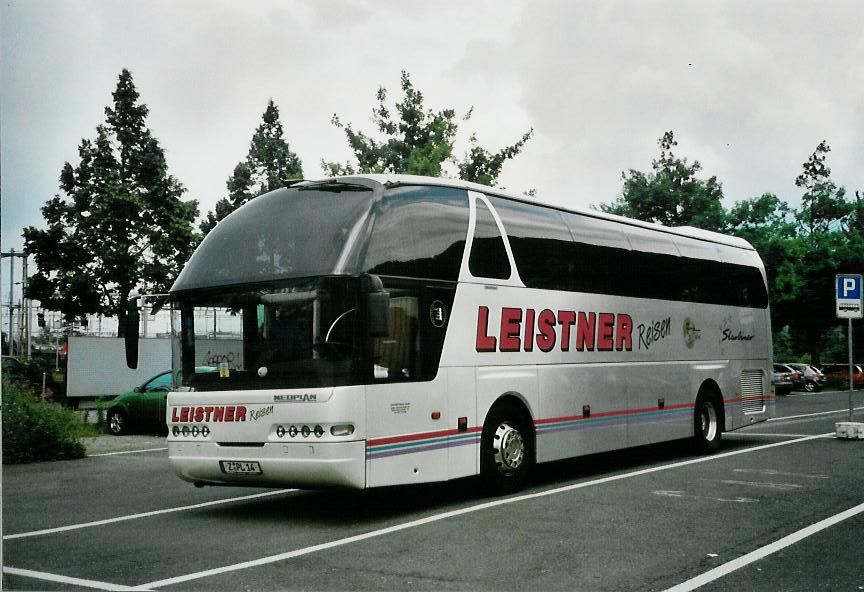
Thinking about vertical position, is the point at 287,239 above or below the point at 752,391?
above

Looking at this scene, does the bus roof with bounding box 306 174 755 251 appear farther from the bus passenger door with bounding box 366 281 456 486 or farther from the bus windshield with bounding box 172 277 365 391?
the bus windshield with bounding box 172 277 365 391

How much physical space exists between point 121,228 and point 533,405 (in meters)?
34.2

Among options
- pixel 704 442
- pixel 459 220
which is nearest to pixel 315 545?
pixel 459 220

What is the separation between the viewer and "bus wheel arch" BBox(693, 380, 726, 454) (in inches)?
626

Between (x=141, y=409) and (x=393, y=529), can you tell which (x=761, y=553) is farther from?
(x=141, y=409)

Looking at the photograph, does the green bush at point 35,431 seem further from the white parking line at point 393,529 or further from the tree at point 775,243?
the tree at point 775,243

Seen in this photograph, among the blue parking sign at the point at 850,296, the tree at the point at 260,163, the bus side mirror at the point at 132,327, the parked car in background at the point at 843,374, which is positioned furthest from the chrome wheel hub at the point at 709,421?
the tree at the point at 260,163

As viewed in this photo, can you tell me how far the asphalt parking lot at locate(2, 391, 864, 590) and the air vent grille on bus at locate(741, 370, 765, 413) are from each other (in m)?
3.27

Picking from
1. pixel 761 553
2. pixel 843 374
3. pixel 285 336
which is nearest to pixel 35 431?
pixel 285 336

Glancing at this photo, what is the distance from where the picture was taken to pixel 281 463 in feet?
31.0

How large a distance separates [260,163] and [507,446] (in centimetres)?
5172

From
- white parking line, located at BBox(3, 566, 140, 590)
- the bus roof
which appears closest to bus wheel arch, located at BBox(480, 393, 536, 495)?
the bus roof

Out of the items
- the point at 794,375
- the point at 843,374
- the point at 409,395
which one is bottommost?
the point at 843,374

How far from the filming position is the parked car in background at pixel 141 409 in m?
21.7
